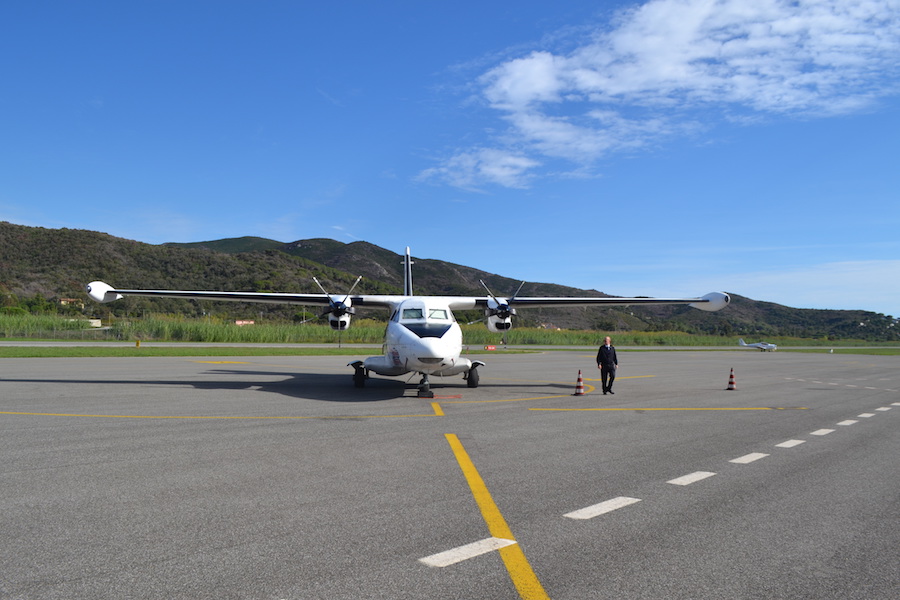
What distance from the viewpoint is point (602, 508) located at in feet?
18.9

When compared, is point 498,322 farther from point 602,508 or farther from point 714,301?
point 602,508

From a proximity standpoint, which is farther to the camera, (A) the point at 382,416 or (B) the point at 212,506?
(A) the point at 382,416

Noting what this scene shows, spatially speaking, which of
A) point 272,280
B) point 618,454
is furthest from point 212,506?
point 272,280

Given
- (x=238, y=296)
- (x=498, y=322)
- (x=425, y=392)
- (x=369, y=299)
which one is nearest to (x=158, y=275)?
(x=238, y=296)

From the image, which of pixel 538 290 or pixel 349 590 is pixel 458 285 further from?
pixel 349 590

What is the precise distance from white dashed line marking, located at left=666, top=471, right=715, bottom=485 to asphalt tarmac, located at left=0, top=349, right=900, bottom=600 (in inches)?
2.0

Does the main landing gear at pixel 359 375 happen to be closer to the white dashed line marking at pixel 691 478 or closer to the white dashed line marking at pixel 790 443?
the white dashed line marking at pixel 790 443

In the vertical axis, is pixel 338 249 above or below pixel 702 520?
above

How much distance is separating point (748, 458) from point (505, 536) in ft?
16.5

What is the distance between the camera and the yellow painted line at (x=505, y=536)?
3892 mm

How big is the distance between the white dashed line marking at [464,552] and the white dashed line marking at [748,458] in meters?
4.73

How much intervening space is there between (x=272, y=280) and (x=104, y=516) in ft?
262

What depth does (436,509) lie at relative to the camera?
223 inches

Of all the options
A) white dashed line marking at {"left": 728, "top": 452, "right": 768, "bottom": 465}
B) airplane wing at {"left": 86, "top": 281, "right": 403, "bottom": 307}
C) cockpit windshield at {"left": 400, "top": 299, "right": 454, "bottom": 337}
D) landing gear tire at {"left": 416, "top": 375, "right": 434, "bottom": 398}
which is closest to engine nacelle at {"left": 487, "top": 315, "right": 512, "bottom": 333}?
cockpit windshield at {"left": 400, "top": 299, "right": 454, "bottom": 337}
